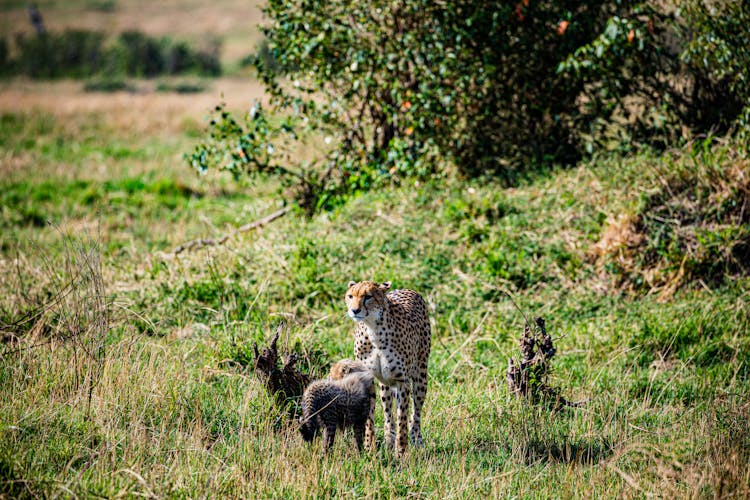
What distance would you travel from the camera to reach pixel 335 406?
4.45m

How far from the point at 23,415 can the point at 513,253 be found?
4778mm

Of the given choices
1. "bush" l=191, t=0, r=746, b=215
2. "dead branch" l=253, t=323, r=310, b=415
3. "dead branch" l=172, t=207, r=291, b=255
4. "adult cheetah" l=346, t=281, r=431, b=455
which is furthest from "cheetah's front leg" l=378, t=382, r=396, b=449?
"bush" l=191, t=0, r=746, b=215

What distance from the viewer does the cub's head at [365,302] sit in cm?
447

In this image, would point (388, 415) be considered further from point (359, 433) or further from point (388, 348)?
point (388, 348)

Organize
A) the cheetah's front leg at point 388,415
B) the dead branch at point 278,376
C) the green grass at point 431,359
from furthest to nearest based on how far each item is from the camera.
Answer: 1. the dead branch at point 278,376
2. the cheetah's front leg at point 388,415
3. the green grass at point 431,359

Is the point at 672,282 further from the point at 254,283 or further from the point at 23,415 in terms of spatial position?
the point at 23,415

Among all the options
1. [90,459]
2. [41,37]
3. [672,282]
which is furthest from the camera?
[41,37]

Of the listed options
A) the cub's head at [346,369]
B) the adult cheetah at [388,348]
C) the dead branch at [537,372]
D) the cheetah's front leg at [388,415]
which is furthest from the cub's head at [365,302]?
the dead branch at [537,372]

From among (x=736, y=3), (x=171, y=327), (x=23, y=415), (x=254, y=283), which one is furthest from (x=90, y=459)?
(x=736, y=3)

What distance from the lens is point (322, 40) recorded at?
30.5ft

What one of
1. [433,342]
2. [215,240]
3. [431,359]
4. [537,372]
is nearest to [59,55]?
[215,240]

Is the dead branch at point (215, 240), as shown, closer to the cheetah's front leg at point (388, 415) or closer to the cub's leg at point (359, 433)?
the cheetah's front leg at point (388, 415)

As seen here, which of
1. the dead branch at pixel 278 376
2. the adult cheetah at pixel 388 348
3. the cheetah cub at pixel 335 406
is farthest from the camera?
the dead branch at pixel 278 376

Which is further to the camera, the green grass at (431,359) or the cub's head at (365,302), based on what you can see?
the cub's head at (365,302)
